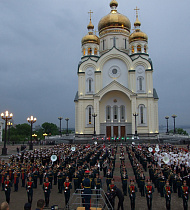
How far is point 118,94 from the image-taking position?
44250 millimetres

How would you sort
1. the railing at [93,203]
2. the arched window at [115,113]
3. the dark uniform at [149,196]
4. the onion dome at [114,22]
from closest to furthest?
the railing at [93,203] → the dark uniform at [149,196] → the arched window at [115,113] → the onion dome at [114,22]

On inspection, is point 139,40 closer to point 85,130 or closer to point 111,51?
point 111,51

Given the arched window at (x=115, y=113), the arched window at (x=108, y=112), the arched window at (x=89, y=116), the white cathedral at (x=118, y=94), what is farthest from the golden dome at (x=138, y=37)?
the arched window at (x=89, y=116)

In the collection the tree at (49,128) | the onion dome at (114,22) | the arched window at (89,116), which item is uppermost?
the onion dome at (114,22)

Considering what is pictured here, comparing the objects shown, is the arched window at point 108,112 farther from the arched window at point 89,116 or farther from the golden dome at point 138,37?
the golden dome at point 138,37

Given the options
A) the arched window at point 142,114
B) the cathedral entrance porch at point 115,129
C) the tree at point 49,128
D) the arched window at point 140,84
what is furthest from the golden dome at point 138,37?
the tree at point 49,128

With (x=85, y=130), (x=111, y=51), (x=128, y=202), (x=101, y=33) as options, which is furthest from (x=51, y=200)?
(x=101, y=33)

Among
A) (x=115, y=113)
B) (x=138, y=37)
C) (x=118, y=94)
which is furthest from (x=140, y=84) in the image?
(x=138, y=37)

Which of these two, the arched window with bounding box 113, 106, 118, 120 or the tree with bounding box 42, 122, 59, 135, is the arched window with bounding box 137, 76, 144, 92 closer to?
the arched window with bounding box 113, 106, 118, 120

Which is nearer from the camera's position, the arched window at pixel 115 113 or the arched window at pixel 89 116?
the arched window at pixel 89 116

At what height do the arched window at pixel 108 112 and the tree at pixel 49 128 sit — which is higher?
the arched window at pixel 108 112

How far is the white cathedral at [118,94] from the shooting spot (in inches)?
1651

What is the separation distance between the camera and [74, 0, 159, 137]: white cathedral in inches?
1651

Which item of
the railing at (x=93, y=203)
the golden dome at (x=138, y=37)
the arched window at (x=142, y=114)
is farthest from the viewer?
the golden dome at (x=138, y=37)
